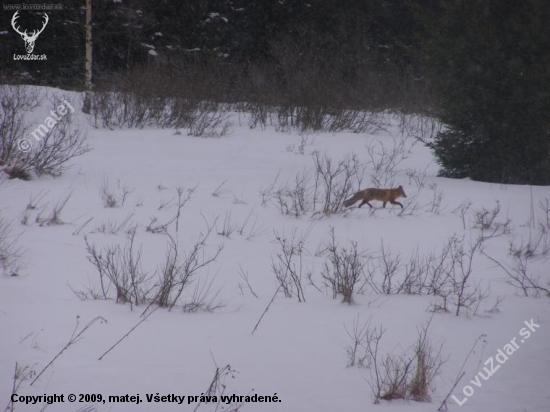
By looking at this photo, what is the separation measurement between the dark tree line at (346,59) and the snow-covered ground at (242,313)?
2.15 meters

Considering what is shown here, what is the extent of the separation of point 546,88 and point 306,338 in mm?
8321

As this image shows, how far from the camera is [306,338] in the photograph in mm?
4223

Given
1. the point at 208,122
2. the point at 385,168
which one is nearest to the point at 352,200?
the point at 385,168

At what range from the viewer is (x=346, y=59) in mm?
23500

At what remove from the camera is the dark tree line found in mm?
10945

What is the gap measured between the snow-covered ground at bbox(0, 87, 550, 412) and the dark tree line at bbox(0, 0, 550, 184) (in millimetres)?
2152

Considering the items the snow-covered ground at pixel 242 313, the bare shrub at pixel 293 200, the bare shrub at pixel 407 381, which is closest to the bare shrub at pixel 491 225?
the snow-covered ground at pixel 242 313

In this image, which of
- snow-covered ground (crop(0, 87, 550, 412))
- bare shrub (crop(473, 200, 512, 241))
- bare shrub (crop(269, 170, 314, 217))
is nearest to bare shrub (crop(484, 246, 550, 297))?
snow-covered ground (crop(0, 87, 550, 412))

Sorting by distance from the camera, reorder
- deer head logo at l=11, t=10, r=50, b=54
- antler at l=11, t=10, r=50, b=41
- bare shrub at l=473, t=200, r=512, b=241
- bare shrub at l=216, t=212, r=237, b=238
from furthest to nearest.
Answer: deer head logo at l=11, t=10, r=50, b=54 → antler at l=11, t=10, r=50, b=41 → bare shrub at l=473, t=200, r=512, b=241 → bare shrub at l=216, t=212, r=237, b=238

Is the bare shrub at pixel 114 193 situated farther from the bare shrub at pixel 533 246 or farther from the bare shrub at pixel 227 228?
the bare shrub at pixel 533 246

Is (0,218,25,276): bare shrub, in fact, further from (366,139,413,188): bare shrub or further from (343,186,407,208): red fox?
(366,139,413,188): bare shrub

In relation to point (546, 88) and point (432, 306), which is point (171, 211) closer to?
Result: point (432, 306)

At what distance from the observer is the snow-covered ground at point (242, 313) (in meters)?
3.44

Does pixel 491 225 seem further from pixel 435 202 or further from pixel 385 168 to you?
pixel 385 168
